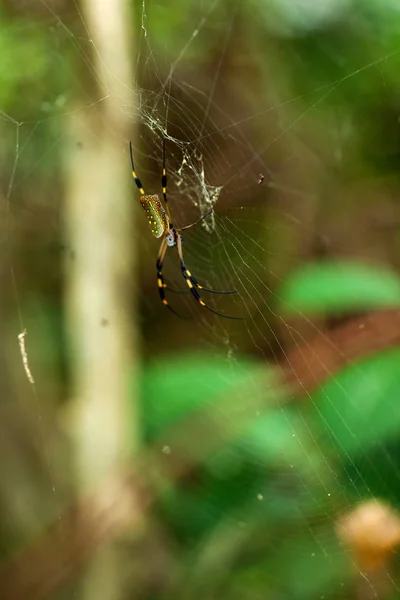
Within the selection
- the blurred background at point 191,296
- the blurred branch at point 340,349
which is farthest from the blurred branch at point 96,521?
the blurred branch at point 340,349

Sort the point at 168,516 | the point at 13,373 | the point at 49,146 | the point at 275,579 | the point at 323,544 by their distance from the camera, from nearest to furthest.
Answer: the point at 323,544, the point at 275,579, the point at 168,516, the point at 49,146, the point at 13,373

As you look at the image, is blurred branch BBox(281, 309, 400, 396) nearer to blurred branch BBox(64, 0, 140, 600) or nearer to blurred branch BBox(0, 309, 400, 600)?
blurred branch BBox(0, 309, 400, 600)

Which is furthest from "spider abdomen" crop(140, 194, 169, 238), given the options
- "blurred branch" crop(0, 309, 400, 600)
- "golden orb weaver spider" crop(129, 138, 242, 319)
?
A: "blurred branch" crop(0, 309, 400, 600)

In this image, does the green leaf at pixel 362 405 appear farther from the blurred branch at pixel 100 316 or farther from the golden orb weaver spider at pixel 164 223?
the blurred branch at pixel 100 316

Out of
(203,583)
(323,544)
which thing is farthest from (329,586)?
(203,583)

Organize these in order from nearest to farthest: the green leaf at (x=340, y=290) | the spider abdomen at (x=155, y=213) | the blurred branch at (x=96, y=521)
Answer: the spider abdomen at (x=155, y=213) < the green leaf at (x=340, y=290) < the blurred branch at (x=96, y=521)

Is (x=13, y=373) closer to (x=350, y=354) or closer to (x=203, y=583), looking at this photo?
(x=203, y=583)

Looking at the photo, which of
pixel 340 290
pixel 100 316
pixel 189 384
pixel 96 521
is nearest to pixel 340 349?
pixel 340 290

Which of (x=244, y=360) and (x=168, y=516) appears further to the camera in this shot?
(x=168, y=516)
